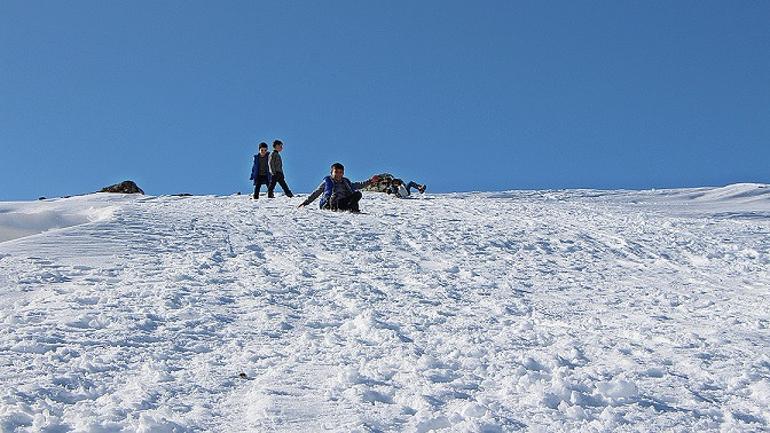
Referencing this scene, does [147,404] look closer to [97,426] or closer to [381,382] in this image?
[97,426]

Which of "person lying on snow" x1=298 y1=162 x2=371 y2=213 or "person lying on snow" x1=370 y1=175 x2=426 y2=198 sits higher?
"person lying on snow" x1=370 y1=175 x2=426 y2=198

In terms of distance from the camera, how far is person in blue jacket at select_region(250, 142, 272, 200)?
70.7 feet

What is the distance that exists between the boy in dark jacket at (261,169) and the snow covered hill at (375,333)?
30.9 feet

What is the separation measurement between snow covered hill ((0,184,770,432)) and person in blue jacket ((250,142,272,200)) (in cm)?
943

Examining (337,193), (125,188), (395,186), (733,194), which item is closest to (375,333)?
(337,193)

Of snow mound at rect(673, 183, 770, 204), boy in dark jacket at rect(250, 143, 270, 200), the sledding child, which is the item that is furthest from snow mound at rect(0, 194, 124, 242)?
snow mound at rect(673, 183, 770, 204)

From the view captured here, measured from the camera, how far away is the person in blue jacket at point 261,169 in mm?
21547

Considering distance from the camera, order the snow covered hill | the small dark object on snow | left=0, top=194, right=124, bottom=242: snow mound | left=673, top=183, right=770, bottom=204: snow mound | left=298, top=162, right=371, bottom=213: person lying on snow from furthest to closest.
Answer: the small dark object on snow
left=673, top=183, right=770, bottom=204: snow mound
left=298, top=162, right=371, bottom=213: person lying on snow
left=0, top=194, right=124, bottom=242: snow mound
the snow covered hill

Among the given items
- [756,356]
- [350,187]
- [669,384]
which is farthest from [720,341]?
[350,187]

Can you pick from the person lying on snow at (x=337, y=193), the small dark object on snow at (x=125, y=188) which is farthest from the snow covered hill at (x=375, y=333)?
the small dark object on snow at (x=125, y=188)

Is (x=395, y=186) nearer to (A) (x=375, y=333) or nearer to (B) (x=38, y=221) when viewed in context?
(B) (x=38, y=221)

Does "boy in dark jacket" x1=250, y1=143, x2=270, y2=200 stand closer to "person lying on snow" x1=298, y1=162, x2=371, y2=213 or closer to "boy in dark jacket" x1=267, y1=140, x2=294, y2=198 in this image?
"boy in dark jacket" x1=267, y1=140, x2=294, y2=198

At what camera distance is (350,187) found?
655 inches

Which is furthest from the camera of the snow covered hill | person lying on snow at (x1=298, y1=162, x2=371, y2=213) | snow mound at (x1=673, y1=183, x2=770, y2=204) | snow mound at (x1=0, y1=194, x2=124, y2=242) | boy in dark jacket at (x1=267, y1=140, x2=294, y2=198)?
snow mound at (x1=673, y1=183, x2=770, y2=204)
